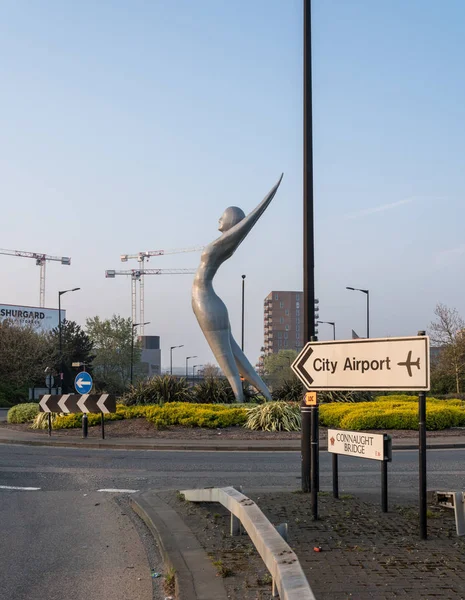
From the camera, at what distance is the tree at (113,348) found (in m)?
80.6

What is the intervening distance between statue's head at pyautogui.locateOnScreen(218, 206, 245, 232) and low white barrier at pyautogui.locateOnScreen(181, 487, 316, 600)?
63.2 feet

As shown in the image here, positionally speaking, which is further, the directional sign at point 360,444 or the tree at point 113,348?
the tree at point 113,348

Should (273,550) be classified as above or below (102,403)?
above

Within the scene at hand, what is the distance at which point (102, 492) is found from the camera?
439 inches

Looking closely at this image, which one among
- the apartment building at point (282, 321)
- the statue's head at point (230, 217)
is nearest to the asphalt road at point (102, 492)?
the statue's head at point (230, 217)

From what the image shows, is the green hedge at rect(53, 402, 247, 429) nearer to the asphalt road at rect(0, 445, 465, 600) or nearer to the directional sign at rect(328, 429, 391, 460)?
the asphalt road at rect(0, 445, 465, 600)

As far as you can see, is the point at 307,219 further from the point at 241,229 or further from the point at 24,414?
the point at 24,414

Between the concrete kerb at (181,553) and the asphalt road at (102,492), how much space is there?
24 centimetres

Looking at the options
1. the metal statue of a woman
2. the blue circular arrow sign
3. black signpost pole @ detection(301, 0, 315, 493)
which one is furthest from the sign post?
black signpost pole @ detection(301, 0, 315, 493)

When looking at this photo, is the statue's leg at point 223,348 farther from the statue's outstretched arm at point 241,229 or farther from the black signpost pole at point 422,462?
the black signpost pole at point 422,462

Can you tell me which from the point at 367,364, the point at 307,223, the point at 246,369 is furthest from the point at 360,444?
the point at 246,369

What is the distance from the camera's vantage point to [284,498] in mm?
9195

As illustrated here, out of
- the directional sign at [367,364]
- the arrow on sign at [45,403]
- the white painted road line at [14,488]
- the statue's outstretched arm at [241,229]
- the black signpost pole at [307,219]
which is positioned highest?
the statue's outstretched arm at [241,229]

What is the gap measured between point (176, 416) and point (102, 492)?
1176cm
